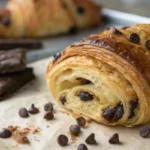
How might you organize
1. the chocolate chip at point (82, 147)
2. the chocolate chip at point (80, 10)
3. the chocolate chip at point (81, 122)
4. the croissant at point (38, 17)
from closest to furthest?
the chocolate chip at point (82, 147) < the chocolate chip at point (81, 122) < the croissant at point (38, 17) < the chocolate chip at point (80, 10)

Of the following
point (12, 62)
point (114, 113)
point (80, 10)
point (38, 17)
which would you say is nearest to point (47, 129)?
point (114, 113)

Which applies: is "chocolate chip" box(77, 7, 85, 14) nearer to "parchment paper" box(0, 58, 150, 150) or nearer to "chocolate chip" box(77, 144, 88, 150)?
"parchment paper" box(0, 58, 150, 150)

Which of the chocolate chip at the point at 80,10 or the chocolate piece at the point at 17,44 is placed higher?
the chocolate piece at the point at 17,44

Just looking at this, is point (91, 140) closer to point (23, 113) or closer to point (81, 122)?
point (81, 122)

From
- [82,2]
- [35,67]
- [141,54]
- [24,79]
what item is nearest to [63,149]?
[141,54]

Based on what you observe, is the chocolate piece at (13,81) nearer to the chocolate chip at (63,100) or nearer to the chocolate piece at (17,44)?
the chocolate chip at (63,100)

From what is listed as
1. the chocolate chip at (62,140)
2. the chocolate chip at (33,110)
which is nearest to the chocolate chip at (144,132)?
the chocolate chip at (62,140)

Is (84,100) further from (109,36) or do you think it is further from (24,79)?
(24,79)

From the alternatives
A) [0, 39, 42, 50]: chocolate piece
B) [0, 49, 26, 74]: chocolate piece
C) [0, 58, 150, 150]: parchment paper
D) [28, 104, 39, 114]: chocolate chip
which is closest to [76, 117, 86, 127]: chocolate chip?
[0, 58, 150, 150]: parchment paper
